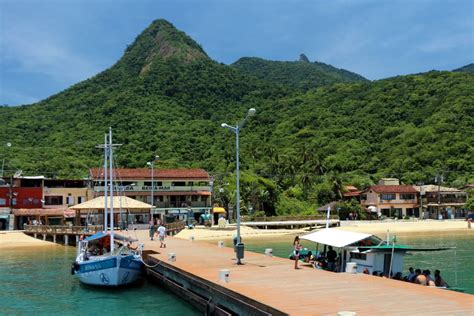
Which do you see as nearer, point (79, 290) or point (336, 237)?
point (336, 237)

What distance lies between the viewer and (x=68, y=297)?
87.7 feet

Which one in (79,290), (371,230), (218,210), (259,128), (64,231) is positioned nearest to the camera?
(79,290)

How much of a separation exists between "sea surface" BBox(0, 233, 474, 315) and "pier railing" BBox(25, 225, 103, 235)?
673cm

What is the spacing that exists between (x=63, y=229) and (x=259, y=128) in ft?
295

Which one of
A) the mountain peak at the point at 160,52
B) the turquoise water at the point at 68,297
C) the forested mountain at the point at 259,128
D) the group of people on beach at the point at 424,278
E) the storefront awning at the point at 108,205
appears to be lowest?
the turquoise water at the point at 68,297

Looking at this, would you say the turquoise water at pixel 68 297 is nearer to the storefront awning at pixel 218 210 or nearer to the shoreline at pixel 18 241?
the shoreline at pixel 18 241

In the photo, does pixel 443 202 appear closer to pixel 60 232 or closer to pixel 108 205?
pixel 108 205

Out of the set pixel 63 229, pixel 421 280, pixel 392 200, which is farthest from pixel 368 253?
pixel 392 200

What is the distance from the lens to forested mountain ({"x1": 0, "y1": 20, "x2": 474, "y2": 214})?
328 feet

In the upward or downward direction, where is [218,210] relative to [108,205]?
downward

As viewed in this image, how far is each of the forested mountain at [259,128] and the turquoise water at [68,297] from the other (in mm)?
49739

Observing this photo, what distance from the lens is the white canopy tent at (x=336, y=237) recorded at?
2338cm

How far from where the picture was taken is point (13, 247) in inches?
2172

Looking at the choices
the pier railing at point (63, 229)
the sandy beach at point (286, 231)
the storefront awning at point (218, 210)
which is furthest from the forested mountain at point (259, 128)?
the pier railing at point (63, 229)
